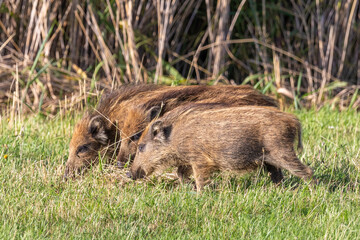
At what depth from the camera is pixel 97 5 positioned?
26.9ft

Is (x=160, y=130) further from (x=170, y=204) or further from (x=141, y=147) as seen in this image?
(x=170, y=204)

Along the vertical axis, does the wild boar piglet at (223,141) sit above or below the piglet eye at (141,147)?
above

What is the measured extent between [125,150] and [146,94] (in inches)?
27.4

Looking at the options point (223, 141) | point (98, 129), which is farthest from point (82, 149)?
point (223, 141)

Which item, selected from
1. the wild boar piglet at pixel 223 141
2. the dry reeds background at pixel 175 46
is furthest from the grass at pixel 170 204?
the dry reeds background at pixel 175 46

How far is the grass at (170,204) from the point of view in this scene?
3559mm

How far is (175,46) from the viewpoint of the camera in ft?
28.2

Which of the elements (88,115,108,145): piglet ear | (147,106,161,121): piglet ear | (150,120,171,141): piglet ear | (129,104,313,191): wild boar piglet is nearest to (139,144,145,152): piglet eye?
(129,104,313,191): wild boar piglet

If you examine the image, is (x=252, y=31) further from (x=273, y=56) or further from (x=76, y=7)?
(x=76, y=7)

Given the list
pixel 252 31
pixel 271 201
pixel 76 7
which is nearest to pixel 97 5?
pixel 76 7

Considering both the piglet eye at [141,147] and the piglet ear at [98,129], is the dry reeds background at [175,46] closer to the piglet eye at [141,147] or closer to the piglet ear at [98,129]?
the piglet ear at [98,129]

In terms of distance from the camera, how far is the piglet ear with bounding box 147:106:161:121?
208 inches

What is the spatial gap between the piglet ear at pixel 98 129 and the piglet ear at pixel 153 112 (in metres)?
0.46

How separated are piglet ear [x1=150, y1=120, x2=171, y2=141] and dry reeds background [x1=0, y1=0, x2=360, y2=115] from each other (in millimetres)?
2759
